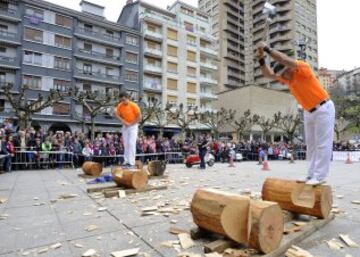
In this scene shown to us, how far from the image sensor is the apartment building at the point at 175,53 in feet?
152

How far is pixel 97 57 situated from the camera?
136ft

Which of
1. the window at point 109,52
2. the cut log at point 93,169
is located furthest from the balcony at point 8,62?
the cut log at point 93,169

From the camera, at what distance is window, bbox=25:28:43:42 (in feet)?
119

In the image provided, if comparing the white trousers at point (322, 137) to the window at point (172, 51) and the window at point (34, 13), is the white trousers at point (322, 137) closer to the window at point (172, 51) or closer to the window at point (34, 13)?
the window at point (34, 13)

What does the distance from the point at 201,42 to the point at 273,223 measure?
52.6m

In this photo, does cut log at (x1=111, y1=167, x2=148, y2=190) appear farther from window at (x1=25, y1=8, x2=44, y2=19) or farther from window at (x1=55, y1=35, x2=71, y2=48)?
window at (x1=25, y1=8, x2=44, y2=19)

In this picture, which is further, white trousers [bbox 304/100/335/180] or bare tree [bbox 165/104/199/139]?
bare tree [bbox 165/104/199/139]

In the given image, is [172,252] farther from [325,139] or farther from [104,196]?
[104,196]

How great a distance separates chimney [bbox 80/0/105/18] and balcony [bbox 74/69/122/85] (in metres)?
9.28

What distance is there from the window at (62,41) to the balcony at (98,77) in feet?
11.4

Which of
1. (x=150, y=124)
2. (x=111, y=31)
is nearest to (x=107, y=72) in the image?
(x=111, y=31)

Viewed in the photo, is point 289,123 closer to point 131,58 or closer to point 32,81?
point 131,58

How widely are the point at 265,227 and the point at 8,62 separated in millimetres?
38832

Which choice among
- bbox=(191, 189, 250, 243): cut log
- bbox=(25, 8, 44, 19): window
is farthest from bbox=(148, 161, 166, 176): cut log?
bbox=(25, 8, 44, 19): window
